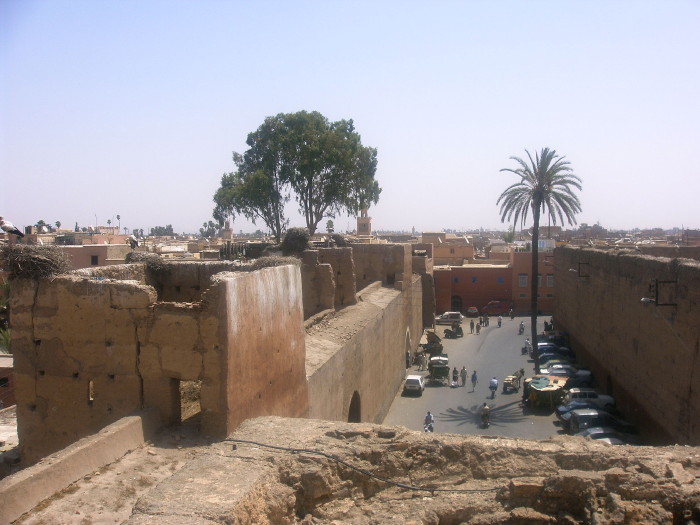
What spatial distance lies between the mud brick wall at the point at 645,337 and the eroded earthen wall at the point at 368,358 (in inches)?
301

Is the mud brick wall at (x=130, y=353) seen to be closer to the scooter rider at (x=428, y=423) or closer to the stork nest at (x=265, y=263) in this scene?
the stork nest at (x=265, y=263)

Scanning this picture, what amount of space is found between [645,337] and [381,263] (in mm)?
11687

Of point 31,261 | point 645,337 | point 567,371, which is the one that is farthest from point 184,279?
point 567,371

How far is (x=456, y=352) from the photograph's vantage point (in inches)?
1137

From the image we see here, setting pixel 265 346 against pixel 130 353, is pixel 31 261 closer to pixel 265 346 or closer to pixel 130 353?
pixel 130 353

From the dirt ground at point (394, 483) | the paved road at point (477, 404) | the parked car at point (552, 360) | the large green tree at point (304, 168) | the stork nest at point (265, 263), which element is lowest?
the paved road at point (477, 404)

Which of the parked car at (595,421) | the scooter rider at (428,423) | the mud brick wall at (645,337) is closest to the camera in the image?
the mud brick wall at (645,337)

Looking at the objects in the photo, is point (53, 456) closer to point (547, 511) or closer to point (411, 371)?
point (547, 511)

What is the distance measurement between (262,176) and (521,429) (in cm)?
2076

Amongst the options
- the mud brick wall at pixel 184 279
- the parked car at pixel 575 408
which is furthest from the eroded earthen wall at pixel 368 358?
the parked car at pixel 575 408

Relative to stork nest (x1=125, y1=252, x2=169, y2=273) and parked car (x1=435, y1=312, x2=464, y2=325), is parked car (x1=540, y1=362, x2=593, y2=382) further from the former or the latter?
stork nest (x1=125, y1=252, x2=169, y2=273)

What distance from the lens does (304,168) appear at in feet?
109

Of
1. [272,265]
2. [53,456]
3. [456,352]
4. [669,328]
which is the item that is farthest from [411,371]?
[53,456]

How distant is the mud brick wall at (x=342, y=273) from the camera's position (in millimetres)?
18984
